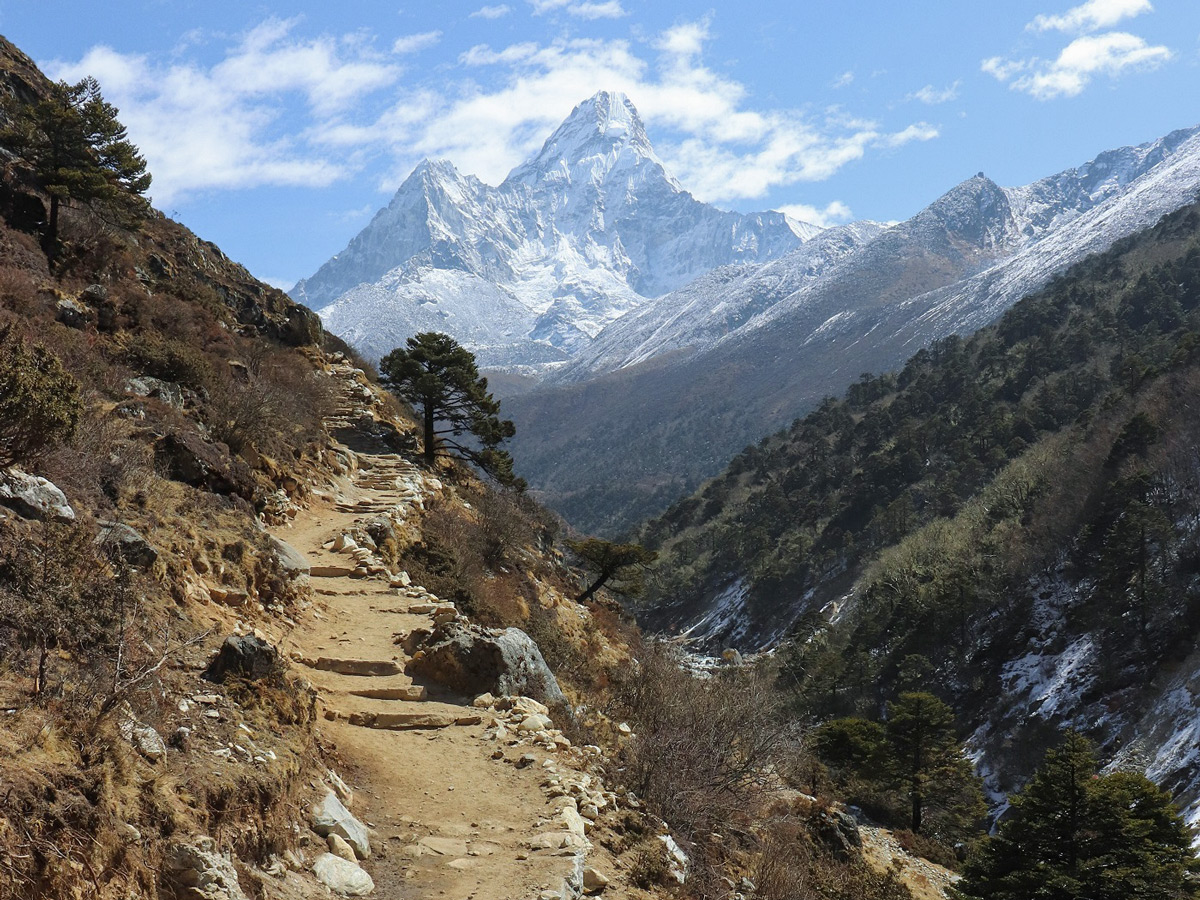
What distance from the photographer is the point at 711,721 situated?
10711mm

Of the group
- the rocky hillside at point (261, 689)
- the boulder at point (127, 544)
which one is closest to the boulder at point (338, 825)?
the rocky hillside at point (261, 689)

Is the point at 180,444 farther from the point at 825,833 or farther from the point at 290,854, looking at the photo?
the point at 825,833

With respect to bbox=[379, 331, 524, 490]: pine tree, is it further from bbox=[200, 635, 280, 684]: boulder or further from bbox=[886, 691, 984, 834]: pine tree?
bbox=[886, 691, 984, 834]: pine tree

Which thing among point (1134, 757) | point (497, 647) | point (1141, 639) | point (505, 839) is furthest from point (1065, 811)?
point (1141, 639)

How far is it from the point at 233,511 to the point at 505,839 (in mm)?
7234

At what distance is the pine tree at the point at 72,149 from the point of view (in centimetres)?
1912

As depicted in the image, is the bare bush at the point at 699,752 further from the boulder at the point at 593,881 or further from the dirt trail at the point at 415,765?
the boulder at the point at 593,881

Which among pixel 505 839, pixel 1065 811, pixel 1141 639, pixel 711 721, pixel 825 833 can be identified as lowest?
pixel 1141 639

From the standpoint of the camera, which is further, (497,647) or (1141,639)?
(1141,639)

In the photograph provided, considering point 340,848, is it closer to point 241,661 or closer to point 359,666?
point 241,661

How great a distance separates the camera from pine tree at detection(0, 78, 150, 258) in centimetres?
1912

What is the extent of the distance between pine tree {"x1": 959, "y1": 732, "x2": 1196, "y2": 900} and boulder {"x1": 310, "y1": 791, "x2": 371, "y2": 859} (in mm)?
15325

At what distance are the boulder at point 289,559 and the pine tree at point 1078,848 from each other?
15264 mm

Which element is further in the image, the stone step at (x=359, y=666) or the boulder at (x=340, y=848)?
the stone step at (x=359, y=666)
